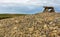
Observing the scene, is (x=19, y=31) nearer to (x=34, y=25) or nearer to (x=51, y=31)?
(x=34, y=25)

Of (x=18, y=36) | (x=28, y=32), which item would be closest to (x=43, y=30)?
(x=28, y=32)

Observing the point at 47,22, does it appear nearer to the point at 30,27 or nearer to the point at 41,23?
the point at 41,23

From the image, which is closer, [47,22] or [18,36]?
[18,36]

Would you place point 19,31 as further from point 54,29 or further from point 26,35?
point 54,29

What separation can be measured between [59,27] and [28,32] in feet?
7.13

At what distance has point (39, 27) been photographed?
451 inches

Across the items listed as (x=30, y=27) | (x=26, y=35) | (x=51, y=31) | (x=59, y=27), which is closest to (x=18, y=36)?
(x=26, y=35)

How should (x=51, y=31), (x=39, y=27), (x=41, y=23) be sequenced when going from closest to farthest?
(x=51, y=31)
(x=39, y=27)
(x=41, y=23)

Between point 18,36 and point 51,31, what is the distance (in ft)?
7.29

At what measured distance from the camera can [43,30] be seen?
10.7 m

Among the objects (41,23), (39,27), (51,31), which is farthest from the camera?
(41,23)

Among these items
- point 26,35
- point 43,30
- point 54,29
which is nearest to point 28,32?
point 26,35

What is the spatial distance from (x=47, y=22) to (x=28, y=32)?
2.14 meters

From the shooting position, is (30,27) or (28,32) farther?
(30,27)
